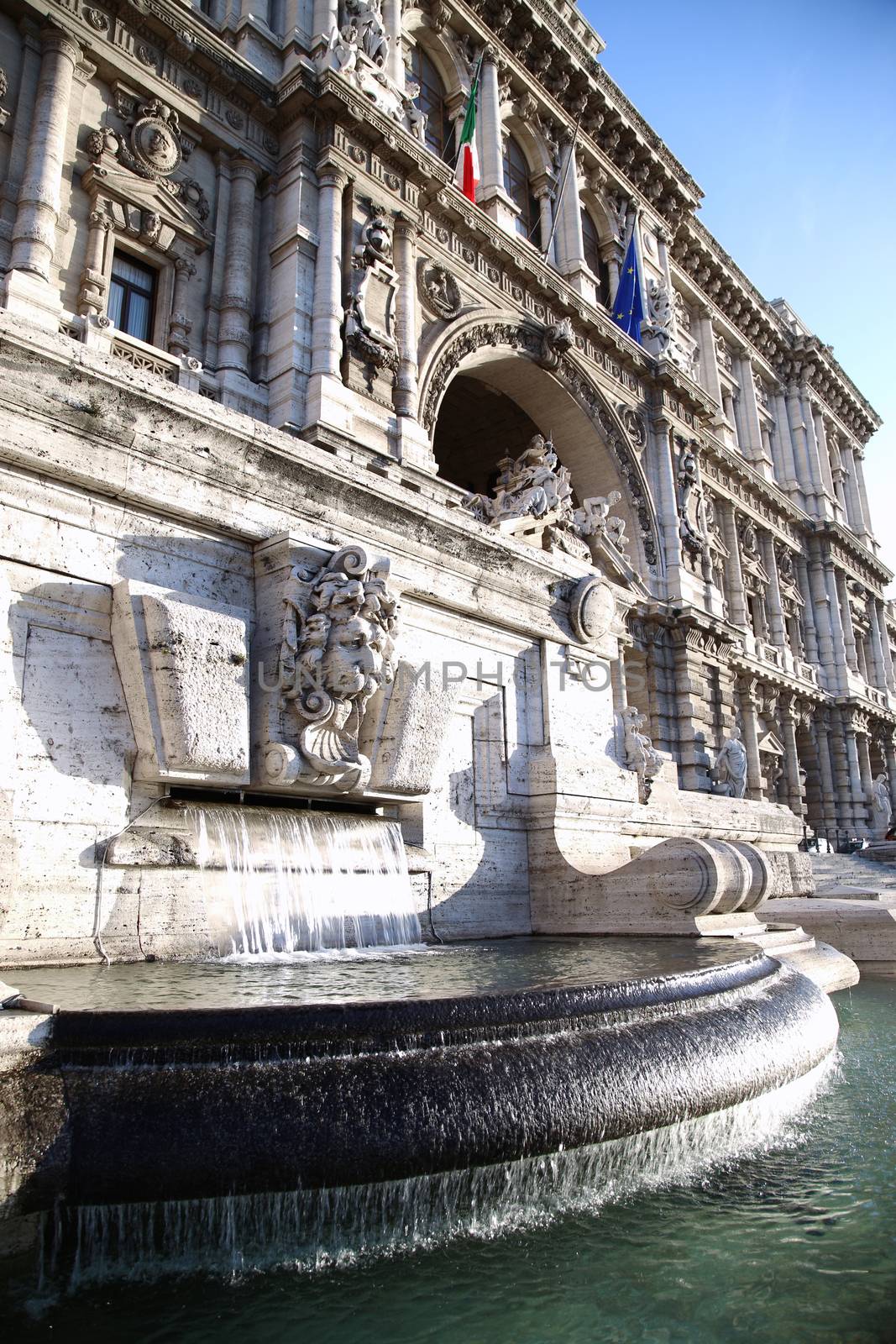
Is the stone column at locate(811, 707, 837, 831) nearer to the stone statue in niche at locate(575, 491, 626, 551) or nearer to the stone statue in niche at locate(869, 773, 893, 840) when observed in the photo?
the stone statue in niche at locate(869, 773, 893, 840)

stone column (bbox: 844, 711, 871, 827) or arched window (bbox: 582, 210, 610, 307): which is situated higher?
arched window (bbox: 582, 210, 610, 307)

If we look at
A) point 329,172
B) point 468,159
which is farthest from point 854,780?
point 329,172

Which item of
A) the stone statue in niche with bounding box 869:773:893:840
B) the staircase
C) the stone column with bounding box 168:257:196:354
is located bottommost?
the staircase

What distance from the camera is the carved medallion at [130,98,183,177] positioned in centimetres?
1324

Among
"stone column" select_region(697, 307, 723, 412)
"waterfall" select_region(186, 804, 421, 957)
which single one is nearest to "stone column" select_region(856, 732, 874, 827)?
"stone column" select_region(697, 307, 723, 412)

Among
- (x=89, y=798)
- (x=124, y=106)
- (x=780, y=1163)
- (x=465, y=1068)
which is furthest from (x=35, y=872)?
(x=124, y=106)

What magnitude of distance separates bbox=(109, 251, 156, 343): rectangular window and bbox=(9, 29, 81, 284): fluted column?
4.00 ft

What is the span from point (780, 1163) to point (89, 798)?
10.3 ft

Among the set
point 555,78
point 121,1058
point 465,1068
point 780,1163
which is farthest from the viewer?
point 555,78

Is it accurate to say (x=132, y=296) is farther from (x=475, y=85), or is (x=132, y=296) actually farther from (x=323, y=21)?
(x=475, y=85)

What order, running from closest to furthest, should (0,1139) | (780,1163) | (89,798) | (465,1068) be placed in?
(0,1139), (465,1068), (780,1163), (89,798)

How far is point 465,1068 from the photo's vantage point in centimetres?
260

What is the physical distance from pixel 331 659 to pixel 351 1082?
265 cm

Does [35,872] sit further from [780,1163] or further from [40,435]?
[780,1163]
